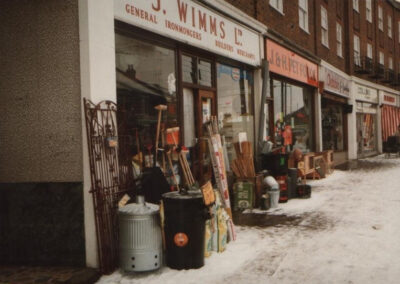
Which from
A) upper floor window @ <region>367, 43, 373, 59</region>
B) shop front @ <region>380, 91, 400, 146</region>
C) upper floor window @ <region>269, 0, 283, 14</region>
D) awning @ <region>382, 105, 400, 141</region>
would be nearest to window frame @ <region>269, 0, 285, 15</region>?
upper floor window @ <region>269, 0, 283, 14</region>

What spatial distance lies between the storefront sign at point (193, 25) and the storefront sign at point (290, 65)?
92 centimetres

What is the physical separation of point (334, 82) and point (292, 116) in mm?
5266

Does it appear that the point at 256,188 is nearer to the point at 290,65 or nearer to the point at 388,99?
the point at 290,65

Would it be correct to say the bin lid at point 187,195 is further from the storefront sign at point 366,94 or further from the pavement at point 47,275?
the storefront sign at point 366,94

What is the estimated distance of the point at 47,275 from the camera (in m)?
4.71

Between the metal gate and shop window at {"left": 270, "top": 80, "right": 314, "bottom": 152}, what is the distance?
24.3 ft

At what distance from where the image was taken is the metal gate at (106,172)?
15.9ft

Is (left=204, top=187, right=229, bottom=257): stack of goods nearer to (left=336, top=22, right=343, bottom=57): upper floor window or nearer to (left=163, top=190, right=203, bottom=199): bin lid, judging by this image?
(left=163, top=190, right=203, bottom=199): bin lid

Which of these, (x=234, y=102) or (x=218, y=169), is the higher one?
(x=234, y=102)

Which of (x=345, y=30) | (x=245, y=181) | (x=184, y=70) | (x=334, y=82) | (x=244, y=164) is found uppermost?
(x=345, y=30)

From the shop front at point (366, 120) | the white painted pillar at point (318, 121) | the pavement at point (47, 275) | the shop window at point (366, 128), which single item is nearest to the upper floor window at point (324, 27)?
the white painted pillar at point (318, 121)

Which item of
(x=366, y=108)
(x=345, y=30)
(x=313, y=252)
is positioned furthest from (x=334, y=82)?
(x=313, y=252)

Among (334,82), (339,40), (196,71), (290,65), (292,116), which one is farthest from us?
(339,40)

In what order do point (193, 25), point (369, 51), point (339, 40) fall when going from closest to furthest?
1. point (193, 25)
2. point (339, 40)
3. point (369, 51)
